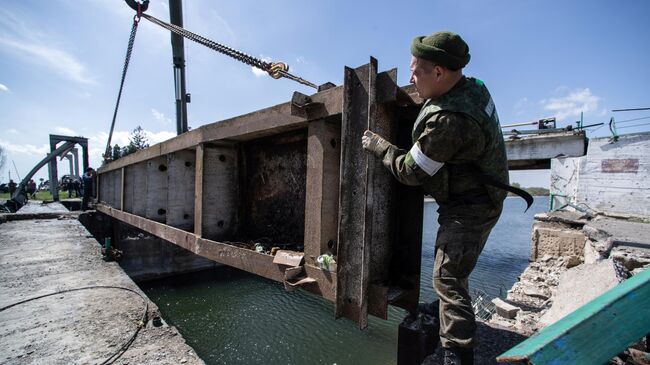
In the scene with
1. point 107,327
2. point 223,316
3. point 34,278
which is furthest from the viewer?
point 223,316

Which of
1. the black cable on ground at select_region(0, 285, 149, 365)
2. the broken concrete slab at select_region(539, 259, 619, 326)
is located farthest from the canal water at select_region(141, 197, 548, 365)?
the black cable on ground at select_region(0, 285, 149, 365)

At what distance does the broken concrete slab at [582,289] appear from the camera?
10.2 ft

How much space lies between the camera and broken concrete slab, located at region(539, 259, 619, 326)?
3121 millimetres

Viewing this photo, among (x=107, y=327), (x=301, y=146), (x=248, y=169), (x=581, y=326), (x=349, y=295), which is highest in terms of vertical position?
(x=301, y=146)

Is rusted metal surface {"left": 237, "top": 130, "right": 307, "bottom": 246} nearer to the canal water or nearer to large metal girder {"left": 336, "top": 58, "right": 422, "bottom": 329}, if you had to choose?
large metal girder {"left": 336, "top": 58, "right": 422, "bottom": 329}

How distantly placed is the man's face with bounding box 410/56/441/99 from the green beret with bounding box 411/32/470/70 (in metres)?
0.04

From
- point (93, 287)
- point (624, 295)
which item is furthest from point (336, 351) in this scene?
point (624, 295)

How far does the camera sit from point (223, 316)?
984 cm

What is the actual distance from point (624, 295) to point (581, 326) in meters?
0.22

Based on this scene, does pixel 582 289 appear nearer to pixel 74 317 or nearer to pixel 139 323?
pixel 139 323

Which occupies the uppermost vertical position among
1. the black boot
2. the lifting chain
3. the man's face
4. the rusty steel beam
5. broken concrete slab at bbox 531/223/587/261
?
the lifting chain

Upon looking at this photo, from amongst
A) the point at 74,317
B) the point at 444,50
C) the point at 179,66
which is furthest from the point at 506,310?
the point at 179,66

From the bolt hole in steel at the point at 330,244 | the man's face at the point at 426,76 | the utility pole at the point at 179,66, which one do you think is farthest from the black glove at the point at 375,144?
the utility pole at the point at 179,66

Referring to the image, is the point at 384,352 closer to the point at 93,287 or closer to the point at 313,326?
the point at 313,326
